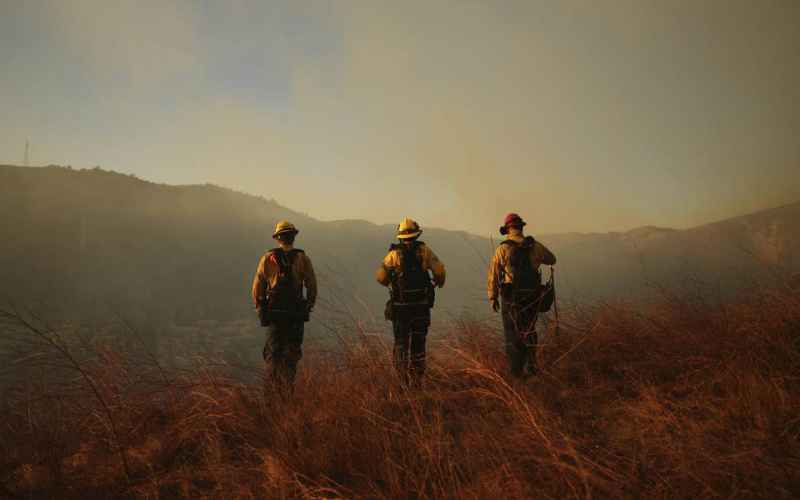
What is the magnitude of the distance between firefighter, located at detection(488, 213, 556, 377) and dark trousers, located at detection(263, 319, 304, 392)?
2.39 meters

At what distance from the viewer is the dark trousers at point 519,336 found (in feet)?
12.8

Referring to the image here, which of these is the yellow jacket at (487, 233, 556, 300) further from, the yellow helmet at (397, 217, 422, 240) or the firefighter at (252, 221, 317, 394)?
the firefighter at (252, 221, 317, 394)

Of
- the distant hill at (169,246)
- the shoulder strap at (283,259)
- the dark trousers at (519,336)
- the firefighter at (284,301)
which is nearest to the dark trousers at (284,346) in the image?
the firefighter at (284,301)

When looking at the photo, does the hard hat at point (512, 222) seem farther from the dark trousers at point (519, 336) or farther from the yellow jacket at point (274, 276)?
the yellow jacket at point (274, 276)

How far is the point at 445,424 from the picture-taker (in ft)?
9.00

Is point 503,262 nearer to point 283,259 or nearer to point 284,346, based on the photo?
point 283,259

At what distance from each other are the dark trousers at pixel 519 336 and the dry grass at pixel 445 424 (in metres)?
0.19

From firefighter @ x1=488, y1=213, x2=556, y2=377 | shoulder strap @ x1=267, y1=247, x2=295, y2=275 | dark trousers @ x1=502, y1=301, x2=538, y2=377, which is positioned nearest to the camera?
dark trousers @ x1=502, y1=301, x2=538, y2=377

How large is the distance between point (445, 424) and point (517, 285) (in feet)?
6.56

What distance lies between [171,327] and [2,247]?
16.9 metres

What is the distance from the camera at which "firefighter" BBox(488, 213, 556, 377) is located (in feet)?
13.2

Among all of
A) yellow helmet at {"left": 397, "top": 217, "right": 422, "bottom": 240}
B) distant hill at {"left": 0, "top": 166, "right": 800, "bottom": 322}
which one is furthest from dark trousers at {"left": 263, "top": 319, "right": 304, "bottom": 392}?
distant hill at {"left": 0, "top": 166, "right": 800, "bottom": 322}

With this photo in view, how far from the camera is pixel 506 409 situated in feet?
9.34

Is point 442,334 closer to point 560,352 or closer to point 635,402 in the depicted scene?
point 560,352
